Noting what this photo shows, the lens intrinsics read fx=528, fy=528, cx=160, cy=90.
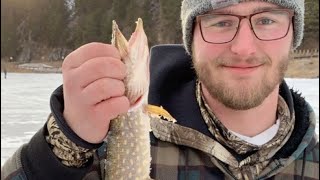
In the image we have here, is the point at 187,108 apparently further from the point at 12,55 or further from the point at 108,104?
the point at 12,55

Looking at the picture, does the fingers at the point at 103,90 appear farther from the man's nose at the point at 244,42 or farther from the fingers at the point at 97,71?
the man's nose at the point at 244,42

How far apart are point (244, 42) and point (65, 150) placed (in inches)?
33.1

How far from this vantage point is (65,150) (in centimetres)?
169

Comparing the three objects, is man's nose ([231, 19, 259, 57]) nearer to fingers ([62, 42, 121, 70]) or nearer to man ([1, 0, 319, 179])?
man ([1, 0, 319, 179])

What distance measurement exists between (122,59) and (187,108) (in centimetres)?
100

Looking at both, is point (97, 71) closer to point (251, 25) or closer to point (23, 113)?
point (251, 25)

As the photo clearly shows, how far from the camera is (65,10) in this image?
1810mm

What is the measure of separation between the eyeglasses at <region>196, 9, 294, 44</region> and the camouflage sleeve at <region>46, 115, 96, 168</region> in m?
0.79

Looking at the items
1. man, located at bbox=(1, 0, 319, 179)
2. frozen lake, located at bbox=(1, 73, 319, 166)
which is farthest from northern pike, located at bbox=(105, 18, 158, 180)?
frozen lake, located at bbox=(1, 73, 319, 166)

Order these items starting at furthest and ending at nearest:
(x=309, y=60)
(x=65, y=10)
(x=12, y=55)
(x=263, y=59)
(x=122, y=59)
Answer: (x=309, y=60) → (x=12, y=55) → (x=263, y=59) → (x=65, y=10) → (x=122, y=59)

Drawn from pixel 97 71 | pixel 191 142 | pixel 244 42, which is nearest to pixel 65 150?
pixel 97 71

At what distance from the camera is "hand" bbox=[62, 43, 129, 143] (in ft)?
4.73

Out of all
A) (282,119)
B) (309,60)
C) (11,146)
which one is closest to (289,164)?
(282,119)

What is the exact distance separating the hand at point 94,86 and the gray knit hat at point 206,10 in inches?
34.0
